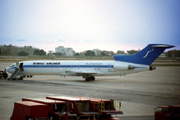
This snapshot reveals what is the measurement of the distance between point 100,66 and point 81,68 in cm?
313

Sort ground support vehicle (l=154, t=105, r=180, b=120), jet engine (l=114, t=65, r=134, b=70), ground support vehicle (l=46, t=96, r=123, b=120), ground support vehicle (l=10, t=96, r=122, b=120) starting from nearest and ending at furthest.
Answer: ground support vehicle (l=10, t=96, r=122, b=120)
ground support vehicle (l=46, t=96, r=123, b=120)
ground support vehicle (l=154, t=105, r=180, b=120)
jet engine (l=114, t=65, r=134, b=70)

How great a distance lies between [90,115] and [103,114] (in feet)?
2.54

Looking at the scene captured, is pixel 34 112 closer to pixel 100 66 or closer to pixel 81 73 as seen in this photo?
pixel 81 73

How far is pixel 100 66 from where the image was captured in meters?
45.8

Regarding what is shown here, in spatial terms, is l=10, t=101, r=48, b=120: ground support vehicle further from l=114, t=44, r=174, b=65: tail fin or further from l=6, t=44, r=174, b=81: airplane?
l=114, t=44, r=174, b=65: tail fin

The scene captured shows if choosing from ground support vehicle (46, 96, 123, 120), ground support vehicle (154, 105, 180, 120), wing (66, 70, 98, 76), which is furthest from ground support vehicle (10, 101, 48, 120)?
wing (66, 70, 98, 76)

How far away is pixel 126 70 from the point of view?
44625 mm

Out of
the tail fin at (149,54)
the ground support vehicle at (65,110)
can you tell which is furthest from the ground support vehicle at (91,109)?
the tail fin at (149,54)

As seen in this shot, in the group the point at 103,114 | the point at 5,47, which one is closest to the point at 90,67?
the point at 103,114

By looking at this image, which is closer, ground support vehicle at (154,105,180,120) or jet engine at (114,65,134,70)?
ground support vehicle at (154,105,180,120)

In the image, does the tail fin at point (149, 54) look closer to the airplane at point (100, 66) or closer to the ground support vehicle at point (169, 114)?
the airplane at point (100, 66)

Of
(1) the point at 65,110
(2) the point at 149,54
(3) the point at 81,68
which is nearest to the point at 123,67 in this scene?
(2) the point at 149,54

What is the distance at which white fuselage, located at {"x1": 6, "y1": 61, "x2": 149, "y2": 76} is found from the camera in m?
44.8

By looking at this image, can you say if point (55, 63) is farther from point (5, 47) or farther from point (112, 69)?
point (5, 47)
